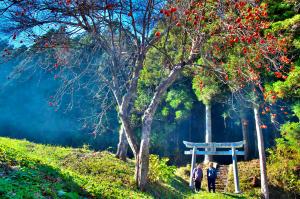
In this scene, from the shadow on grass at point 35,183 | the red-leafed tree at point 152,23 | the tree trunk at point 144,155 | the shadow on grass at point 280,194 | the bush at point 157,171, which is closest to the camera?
the shadow on grass at point 35,183

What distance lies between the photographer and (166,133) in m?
20.4

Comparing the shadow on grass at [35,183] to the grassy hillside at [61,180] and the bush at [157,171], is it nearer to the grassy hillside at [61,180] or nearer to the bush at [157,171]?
the grassy hillside at [61,180]

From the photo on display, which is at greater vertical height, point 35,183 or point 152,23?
point 152,23

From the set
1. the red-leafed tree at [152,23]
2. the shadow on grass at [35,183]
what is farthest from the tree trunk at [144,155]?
the shadow on grass at [35,183]

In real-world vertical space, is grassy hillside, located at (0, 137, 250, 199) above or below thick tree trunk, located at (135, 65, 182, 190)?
below

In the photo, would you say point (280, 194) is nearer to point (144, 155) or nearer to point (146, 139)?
point (144, 155)

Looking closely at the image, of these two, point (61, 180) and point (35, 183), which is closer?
point (35, 183)

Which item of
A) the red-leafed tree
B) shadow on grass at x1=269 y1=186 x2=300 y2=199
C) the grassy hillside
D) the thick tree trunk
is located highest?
the red-leafed tree

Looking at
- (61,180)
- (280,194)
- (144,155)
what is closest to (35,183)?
(61,180)

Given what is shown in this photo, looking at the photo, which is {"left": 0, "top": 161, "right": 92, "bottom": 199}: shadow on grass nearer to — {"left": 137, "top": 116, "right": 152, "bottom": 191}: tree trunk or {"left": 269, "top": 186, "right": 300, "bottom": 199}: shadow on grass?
{"left": 137, "top": 116, "right": 152, "bottom": 191}: tree trunk

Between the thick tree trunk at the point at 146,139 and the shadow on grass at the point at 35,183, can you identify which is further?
the thick tree trunk at the point at 146,139

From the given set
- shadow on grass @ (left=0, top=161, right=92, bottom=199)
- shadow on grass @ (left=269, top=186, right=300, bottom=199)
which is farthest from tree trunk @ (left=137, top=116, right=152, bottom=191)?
shadow on grass @ (left=269, top=186, right=300, bottom=199)

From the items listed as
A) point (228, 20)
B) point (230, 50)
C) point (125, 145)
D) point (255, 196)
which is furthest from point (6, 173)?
point (255, 196)

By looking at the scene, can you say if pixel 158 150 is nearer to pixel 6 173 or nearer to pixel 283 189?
pixel 283 189
